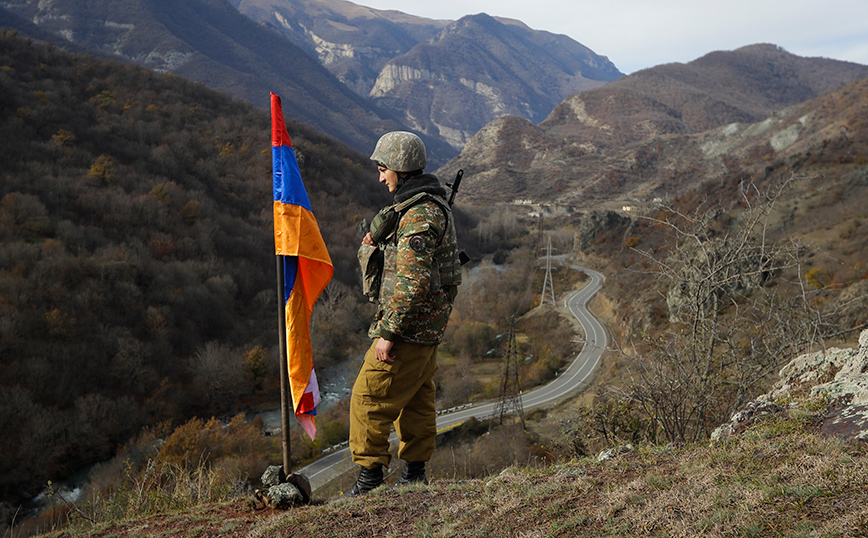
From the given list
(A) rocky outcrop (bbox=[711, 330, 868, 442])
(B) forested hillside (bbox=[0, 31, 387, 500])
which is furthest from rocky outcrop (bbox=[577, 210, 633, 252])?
(A) rocky outcrop (bbox=[711, 330, 868, 442])

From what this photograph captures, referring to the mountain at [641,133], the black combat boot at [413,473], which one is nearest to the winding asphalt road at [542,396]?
the black combat boot at [413,473]

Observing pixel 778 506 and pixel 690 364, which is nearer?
pixel 778 506

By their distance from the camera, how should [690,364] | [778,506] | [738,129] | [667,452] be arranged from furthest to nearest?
[738,129]
[690,364]
[667,452]
[778,506]

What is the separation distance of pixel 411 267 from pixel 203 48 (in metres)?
197

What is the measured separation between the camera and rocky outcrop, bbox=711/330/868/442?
289 cm

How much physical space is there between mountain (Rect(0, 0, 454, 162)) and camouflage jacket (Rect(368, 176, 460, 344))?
15011cm

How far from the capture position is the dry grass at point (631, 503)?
204 centimetres

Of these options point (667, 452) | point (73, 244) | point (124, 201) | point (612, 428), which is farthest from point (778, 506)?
point (124, 201)

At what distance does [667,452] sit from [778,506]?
4.50 feet

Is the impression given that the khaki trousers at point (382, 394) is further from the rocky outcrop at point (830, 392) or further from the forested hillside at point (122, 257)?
the forested hillside at point (122, 257)

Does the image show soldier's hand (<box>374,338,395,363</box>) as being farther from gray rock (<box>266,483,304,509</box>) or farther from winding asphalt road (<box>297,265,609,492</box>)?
winding asphalt road (<box>297,265,609,492</box>)

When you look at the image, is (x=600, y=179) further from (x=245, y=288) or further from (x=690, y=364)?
(x=690, y=364)

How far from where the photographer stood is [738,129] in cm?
10375

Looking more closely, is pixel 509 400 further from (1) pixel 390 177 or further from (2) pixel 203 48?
(2) pixel 203 48
